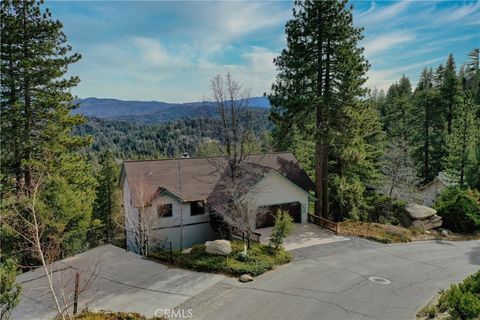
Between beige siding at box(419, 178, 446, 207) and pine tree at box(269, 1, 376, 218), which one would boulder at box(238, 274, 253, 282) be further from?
beige siding at box(419, 178, 446, 207)

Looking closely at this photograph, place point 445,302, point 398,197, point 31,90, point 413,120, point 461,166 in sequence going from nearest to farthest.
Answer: point 445,302
point 31,90
point 398,197
point 461,166
point 413,120

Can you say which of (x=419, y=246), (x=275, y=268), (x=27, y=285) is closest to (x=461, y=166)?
(x=419, y=246)

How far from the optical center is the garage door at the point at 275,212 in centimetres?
2319

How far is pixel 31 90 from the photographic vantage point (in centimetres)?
2077

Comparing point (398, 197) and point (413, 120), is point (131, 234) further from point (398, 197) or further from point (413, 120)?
point (413, 120)

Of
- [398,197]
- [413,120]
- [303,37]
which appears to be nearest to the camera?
[303,37]

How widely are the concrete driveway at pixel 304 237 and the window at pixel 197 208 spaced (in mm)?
4039

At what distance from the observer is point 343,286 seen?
45.1 ft

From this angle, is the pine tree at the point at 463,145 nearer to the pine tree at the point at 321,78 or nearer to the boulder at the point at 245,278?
the pine tree at the point at 321,78

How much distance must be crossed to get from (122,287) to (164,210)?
7.36 meters

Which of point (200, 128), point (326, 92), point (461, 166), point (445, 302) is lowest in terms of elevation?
point (445, 302)

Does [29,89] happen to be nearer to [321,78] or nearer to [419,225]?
[321,78]

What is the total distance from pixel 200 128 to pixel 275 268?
875 cm

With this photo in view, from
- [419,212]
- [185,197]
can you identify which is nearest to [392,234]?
[419,212]
